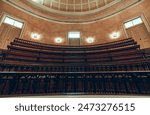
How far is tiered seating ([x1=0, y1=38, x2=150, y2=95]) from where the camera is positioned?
3.17 m

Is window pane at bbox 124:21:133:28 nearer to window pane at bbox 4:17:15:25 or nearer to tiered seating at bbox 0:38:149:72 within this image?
tiered seating at bbox 0:38:149:72

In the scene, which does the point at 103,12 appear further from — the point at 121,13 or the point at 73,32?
the point at 73,32

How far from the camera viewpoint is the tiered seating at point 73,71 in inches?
125

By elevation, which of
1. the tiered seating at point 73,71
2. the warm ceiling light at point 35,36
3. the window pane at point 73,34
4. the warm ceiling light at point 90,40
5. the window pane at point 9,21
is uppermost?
the window pane at point 9,21

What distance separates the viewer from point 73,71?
14.4 feet

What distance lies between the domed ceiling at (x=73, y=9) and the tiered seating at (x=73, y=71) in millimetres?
2955

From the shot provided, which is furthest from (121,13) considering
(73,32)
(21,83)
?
(21,83)

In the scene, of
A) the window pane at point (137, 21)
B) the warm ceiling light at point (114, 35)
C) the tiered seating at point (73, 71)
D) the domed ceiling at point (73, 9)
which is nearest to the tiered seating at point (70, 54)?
the tiered seating at point (73, 71)

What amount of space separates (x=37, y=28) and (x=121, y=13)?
196 inches

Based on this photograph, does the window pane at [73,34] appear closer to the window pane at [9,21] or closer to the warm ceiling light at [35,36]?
the warm ceiling light at [35,36]

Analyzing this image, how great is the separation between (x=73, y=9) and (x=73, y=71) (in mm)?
6776

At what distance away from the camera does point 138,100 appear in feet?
7.33

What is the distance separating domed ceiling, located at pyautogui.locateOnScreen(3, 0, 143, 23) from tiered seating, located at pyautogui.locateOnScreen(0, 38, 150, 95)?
9.69 ft

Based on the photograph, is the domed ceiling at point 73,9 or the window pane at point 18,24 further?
the domed ceiling at point 73,9
